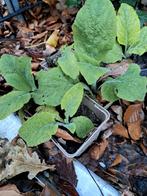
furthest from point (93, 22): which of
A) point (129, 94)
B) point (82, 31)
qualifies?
point (129, 94)

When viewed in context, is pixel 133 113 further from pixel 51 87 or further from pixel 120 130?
pixel 51 87

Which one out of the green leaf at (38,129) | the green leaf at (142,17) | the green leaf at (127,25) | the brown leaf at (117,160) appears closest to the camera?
the green leaf at (38,129)

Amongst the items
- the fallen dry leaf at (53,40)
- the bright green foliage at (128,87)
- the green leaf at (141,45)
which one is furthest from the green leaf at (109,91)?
the fallen dry leaf at (53,40)

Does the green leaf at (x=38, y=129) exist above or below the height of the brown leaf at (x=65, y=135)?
above

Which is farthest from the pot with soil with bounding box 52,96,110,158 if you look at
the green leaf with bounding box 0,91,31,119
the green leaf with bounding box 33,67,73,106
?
the green leaf with bounding box 0,91,31,119

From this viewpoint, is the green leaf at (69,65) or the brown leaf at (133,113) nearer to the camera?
the green leaf at (69,65)

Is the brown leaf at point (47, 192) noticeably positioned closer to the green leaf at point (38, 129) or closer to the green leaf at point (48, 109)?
the green leaf at point (38, 129)

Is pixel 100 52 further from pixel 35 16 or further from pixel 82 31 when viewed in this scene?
pixel 35 16
